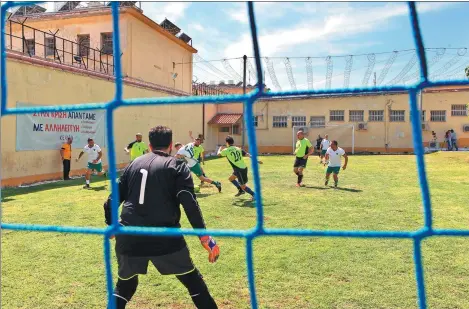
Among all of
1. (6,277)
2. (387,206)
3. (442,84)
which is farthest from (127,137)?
(442,84)

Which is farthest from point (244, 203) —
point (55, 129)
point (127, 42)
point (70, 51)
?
point (70, 51)

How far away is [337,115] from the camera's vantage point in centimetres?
2995

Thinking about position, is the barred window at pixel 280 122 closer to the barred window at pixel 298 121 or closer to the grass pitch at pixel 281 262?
the barred window at pixel 298 121

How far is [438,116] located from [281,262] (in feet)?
90.8

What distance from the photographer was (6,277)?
4105mm

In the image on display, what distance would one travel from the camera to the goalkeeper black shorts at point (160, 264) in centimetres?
263

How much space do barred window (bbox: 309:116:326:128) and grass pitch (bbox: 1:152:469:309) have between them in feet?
71.9

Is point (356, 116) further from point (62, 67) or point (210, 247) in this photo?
point (210, 247)

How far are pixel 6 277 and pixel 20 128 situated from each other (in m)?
8.65

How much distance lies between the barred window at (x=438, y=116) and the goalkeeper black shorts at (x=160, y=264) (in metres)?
29.4

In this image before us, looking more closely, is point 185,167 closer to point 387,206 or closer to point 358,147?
point 387,206

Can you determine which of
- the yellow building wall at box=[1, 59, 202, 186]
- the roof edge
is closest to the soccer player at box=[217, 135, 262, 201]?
the yellow building wall at box=[1, 59, 202, 186]

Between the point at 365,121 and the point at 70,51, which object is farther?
the point at 365,121

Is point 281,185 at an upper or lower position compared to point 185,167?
lower
